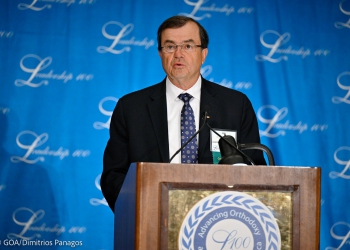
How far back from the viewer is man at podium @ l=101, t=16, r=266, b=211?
2.57 meters

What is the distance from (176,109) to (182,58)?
26 centimetres

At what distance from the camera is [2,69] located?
3.89m

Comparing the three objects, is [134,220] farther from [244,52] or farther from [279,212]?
[244,52]

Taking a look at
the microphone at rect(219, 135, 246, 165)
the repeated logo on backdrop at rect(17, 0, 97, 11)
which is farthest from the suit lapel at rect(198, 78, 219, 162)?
the repeated logo on backdrop at rect(17, 0, 97, 11)

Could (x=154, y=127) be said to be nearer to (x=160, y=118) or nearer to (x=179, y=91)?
(x=160, y=118)

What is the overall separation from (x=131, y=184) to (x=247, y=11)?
9.35 ft

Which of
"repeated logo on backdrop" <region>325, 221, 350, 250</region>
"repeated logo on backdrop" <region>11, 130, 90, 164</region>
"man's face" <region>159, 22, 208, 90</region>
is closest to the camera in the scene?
"man's face" <region>159, 22, 208, 90</region>

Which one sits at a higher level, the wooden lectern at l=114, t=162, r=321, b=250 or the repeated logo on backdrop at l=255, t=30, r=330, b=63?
the repeated logo on backdrop at l=255, t=30, r=330, b=63

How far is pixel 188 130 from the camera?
2.61 meters

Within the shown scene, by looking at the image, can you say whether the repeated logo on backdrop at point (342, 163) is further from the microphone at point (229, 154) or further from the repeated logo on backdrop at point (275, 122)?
the microphone at point (229, 154)

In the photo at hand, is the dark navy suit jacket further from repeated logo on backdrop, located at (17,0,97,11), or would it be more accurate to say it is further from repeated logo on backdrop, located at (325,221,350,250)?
repeated logo on backdrop, located at (325,221,350,250)

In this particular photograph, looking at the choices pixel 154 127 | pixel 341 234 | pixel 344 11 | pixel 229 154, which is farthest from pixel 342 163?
pixel 229 154

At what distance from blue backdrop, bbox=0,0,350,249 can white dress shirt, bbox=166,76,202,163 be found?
1.21 meters

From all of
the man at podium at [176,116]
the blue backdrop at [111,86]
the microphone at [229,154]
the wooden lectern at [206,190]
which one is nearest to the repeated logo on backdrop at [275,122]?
the blue backdrop at [111,86]
